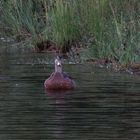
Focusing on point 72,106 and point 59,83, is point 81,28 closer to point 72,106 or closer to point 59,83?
point 59,83

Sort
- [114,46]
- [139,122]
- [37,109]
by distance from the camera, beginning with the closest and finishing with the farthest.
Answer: [139,122] < [37,109] < [114,46]

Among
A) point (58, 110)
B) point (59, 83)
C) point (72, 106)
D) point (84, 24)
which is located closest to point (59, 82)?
point (59, 83)

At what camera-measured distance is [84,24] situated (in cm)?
2098

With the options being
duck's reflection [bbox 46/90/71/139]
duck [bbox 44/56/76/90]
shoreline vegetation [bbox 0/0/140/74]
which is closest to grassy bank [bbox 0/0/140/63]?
shoreline vegetation [bbox 0/0/140/74]

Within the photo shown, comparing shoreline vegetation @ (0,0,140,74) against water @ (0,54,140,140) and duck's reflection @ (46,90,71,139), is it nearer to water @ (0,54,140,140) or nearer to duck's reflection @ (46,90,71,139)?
water @ (0,54,140,140)

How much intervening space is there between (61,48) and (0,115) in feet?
30.1

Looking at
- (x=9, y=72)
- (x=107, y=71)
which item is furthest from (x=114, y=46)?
(x=9, y=72)

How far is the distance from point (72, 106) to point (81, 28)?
8.17 meters

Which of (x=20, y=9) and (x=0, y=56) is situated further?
(x=20, y=9)

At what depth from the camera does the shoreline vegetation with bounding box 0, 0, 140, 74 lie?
18188 mm

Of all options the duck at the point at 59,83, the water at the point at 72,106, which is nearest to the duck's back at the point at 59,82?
the duck at the point at 59,83

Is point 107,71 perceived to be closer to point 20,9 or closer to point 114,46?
point 114,46

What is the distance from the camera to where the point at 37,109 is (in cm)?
1280

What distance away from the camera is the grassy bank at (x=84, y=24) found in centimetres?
1825
